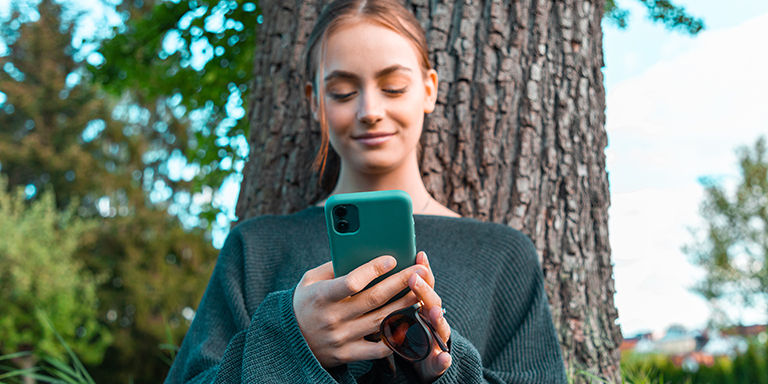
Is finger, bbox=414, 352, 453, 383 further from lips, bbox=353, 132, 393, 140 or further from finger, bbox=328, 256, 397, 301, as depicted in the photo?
lips, bbox=353, 132, 393, 140

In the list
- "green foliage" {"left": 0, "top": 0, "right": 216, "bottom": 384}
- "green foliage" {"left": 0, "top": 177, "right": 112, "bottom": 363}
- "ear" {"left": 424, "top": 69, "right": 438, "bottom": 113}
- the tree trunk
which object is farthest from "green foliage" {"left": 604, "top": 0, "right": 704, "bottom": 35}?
"green foliage" {"left": 0, "top": 0, "right": 216, "bottom": 384}

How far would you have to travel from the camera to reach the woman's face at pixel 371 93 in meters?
1.65

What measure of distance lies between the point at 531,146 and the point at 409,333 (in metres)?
1.33

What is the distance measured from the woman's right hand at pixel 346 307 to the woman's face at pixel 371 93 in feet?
2.02

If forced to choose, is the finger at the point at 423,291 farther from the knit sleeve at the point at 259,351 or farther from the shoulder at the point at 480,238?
the shoulder at the point at 480,238

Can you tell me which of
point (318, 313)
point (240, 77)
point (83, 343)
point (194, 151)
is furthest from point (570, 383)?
point (83, 343)

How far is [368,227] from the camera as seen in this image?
1115mm

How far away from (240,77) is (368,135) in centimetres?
290

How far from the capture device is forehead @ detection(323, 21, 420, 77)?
1642 millimetres

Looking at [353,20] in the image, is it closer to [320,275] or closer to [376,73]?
[376,73]

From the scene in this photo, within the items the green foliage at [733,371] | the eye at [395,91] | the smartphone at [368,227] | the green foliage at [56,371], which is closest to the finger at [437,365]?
the smartphone at [368,227]

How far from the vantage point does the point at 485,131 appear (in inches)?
86.4

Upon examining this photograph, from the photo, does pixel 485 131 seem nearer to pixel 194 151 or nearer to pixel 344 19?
pixel 344 19

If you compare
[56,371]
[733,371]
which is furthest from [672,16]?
[733,371]
